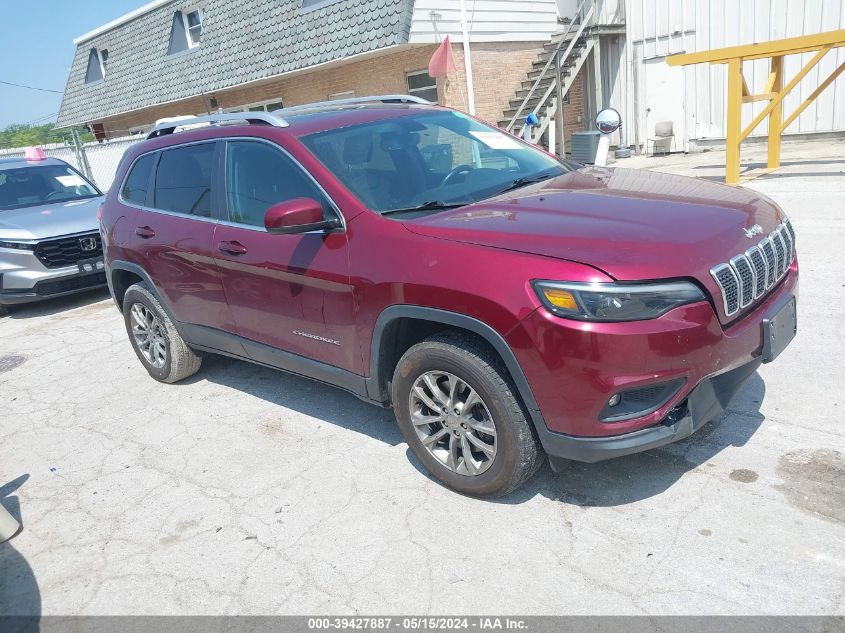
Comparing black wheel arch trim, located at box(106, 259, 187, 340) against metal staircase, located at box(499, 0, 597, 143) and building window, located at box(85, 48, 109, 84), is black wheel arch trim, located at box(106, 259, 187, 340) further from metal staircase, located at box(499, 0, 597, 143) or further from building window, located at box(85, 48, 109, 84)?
building window, located at box(85, 48, 109, 84)

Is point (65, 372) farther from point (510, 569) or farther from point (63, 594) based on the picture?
point (510, 569)

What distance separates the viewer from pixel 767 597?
8.06ft

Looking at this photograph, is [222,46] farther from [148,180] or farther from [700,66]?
[148,180]

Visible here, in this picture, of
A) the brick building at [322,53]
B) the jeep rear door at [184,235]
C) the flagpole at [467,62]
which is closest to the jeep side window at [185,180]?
the jeep rear door at [184,235]

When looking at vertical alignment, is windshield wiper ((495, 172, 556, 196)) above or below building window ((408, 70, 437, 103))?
below

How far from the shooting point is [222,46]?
17.5 meters

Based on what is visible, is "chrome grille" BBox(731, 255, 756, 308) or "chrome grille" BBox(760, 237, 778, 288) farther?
"chrome grille" BBox(760, 237, 778, 288)

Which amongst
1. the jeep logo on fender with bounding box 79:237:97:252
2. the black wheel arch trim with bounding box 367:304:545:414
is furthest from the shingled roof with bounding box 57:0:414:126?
the black wheel arch trim with bounding box 367:304:545:414

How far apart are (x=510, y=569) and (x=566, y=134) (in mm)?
15595

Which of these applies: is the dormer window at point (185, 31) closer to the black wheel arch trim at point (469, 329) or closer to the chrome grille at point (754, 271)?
the black wheel arch trim at point (469, 329)

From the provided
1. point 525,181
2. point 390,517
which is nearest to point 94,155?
point 525,181

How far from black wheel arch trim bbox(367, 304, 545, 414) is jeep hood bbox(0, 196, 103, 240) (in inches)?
236

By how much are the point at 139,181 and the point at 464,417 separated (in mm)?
3275

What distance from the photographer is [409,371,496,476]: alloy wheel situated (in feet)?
10.0
